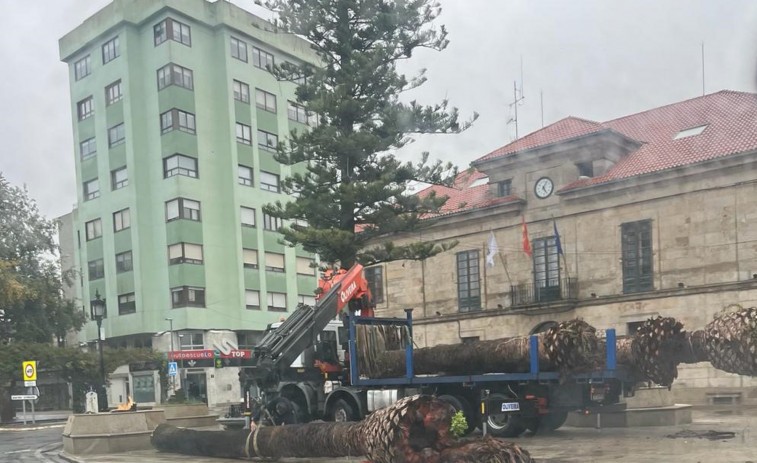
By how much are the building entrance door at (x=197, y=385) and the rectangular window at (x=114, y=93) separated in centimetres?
1565

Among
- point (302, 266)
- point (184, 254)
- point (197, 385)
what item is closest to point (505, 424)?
point (184, 254)

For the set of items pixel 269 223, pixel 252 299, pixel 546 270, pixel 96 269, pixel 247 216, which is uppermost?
pixel 247 216

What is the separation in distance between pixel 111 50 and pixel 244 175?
9.68m

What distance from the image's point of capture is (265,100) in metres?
33.4

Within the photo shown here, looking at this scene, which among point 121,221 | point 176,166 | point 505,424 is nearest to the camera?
point 505,424

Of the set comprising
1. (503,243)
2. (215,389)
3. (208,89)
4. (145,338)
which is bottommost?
(215,389)

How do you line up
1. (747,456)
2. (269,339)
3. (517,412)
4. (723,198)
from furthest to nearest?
(269,339) → (723,198) → (517,412) → (747,456)

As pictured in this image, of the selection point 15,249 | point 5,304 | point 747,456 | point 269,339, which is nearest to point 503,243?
point 269,339

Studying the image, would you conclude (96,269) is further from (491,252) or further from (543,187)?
(543,187)

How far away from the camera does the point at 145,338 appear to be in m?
39.6

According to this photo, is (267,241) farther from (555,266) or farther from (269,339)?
(269,339)

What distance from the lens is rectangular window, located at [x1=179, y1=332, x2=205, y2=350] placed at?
3812 centimetres

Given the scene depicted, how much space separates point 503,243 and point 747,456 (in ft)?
41.9

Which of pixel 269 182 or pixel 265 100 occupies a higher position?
pixel 265 100
